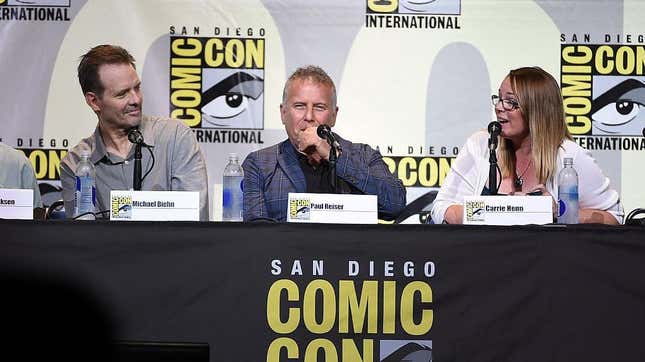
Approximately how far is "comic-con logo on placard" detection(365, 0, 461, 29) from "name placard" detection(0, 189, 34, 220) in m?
2.04

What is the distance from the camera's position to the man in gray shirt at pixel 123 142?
384 cm

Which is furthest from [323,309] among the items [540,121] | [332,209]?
[540,121]

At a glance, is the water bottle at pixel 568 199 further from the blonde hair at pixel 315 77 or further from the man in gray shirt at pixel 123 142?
the man in gray shirt at pixel 123 142

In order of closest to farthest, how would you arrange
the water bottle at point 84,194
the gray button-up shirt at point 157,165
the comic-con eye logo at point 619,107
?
the water bottle at point 84,194 < the gray button-up shirt at point 157,165 < the comic-con eye logo at point 619,107

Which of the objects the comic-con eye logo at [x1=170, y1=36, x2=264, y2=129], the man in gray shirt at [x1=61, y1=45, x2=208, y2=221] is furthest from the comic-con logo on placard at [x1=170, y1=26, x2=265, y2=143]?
the man in gray shirt at [x1=61, y1=45, x2=208, y2=221]

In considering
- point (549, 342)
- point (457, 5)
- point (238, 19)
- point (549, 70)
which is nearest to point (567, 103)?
point (549, 70)

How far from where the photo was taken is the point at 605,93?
4.35m

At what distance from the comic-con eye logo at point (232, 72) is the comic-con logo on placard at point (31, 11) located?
0.54 meters

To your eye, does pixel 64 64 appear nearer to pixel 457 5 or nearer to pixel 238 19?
pixel 238 19

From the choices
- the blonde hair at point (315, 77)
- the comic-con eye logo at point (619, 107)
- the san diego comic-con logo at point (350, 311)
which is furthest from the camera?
the comic-con eye logo at point (619, 107)

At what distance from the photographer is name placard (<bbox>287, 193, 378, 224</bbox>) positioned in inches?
110

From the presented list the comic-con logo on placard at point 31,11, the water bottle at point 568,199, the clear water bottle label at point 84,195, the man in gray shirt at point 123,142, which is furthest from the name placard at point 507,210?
the comic-con logo on placard at point 31,11

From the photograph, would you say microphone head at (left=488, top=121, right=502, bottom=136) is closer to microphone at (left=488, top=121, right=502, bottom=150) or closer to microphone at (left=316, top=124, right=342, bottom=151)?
microphone at (left=488, top=121, right=502, bottom=150)

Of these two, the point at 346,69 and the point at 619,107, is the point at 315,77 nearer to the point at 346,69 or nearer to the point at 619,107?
the point at 346,69
